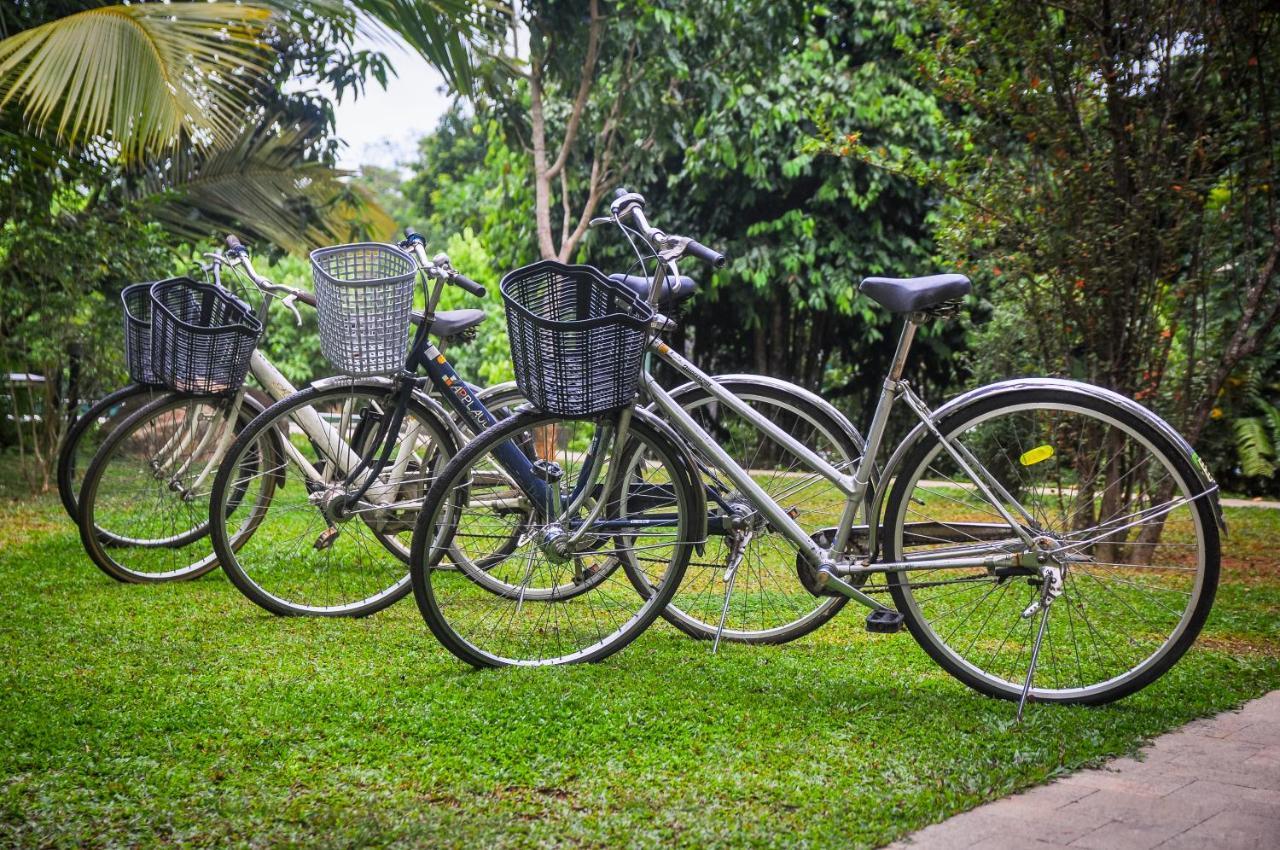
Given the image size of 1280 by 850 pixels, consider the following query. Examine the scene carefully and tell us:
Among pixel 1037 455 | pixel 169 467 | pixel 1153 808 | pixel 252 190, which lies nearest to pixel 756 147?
pixel 252 190

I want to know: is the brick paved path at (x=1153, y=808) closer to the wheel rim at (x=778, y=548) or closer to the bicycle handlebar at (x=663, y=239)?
the wheel rim at (x=778, y=548)

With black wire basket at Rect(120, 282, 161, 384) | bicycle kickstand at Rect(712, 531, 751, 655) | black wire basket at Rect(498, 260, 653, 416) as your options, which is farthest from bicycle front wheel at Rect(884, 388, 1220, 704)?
black wire basket at Rect(120, 282, 161, 384)

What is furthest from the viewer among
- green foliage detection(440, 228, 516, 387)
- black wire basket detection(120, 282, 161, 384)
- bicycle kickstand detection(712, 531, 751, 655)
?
green foliage detection(440, 228, 516, 387)

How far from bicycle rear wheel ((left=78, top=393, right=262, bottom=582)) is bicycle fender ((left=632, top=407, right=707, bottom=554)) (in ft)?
5.79

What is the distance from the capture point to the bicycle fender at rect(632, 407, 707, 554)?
11.9 ft

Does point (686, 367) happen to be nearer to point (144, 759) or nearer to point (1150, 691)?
point (1150, 691)

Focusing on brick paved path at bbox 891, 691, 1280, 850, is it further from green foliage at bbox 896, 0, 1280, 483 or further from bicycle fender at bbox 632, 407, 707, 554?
green foliage at bbox 896, 0, 1280, 483

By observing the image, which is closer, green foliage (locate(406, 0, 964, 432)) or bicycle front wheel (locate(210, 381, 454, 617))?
bicycle front wheel (locate(210, 381, 454, 617))

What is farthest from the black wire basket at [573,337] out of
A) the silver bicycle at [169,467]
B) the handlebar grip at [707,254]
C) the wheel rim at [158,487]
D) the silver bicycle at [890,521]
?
the wheel rim at [158,487]

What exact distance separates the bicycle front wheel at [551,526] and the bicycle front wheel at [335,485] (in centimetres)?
46

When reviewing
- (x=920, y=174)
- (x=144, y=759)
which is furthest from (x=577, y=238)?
(x=144, y=759)

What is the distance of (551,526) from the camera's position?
12.1ft

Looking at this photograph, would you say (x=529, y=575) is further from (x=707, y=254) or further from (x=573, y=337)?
(x=707, y=254)

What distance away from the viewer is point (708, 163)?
10562 mm
